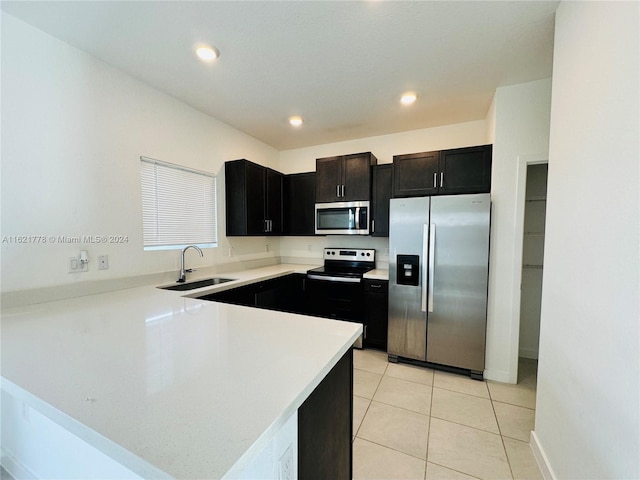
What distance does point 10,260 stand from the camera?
157cm

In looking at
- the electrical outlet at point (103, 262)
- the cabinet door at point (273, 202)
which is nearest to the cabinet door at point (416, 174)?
the cabinet door at point (273, 202)

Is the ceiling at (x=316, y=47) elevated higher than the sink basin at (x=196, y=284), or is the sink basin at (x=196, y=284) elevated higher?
the ceiling at (x=316, y=47)

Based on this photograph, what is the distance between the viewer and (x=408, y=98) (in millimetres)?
2529

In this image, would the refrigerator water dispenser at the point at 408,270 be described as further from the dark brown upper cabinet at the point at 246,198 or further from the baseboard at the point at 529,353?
the dark brown upper cabinet at the point at 246,198

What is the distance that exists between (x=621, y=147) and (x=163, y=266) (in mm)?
3065

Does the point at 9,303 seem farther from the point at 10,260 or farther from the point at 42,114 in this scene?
the point at 42,114

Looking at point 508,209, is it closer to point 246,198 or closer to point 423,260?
point 423,260

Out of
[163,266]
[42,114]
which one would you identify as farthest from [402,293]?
[42,114]

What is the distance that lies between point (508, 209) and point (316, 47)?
2141 millimetres

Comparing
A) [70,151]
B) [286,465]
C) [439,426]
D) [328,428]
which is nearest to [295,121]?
[70,151]

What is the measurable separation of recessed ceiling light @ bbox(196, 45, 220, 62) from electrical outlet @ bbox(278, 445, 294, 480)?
2.36 m

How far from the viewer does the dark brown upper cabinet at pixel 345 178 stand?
3.23m

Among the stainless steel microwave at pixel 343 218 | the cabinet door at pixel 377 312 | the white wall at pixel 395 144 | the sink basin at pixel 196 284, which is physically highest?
the white wall at pixel 395 144

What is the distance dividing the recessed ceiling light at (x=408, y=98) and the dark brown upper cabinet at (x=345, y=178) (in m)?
0.73
